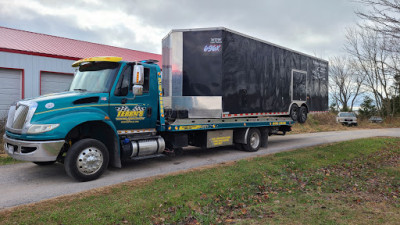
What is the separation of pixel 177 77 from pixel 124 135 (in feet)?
7.84

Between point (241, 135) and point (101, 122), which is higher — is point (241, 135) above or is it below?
below

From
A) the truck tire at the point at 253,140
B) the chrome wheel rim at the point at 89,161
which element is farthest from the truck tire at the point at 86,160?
the truck tire at the point at 253,140

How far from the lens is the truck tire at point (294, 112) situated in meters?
11.4

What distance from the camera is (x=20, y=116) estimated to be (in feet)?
18.6

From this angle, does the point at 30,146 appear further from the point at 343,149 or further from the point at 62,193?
the point at 343,149

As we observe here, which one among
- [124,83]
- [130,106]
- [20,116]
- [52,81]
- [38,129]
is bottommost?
[38,129]

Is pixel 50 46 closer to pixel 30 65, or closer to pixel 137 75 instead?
pixel 30 65

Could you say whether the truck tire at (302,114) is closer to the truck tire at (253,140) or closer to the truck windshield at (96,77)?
the truck tire at (253,140)

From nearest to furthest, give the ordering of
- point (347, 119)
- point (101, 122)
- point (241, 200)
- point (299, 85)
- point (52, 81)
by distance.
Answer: point (241, 200), point (101, 122), point (299, 85), point (52, 81), point (347, 119)

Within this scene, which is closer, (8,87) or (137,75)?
(137,75)

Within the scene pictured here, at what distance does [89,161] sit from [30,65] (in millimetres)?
9467

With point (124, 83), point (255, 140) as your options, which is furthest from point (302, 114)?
point (124, 83)

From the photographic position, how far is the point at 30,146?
5363mm

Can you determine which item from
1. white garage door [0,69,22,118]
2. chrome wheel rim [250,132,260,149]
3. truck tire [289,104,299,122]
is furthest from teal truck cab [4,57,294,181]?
white garage door [0,69,22,118]
